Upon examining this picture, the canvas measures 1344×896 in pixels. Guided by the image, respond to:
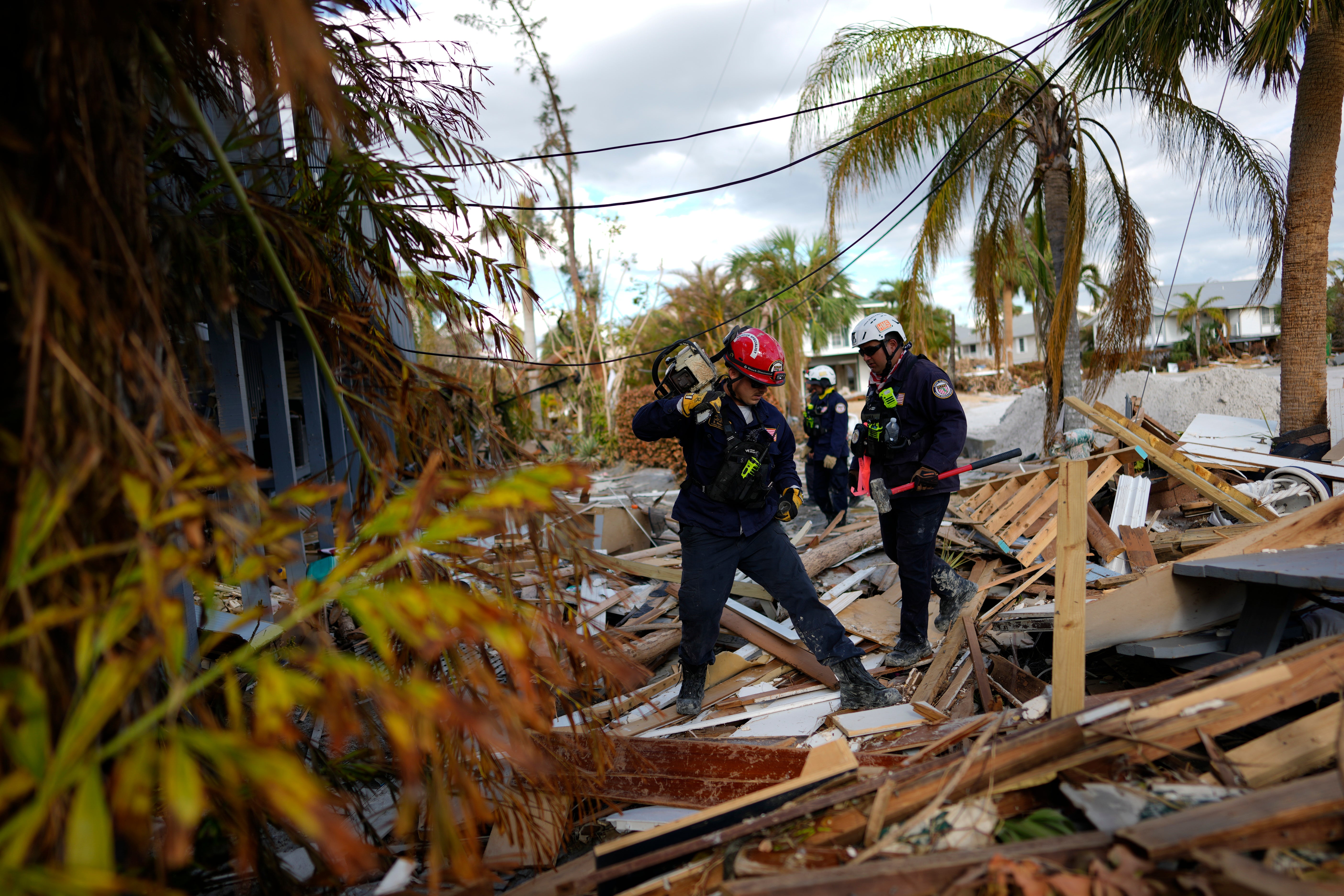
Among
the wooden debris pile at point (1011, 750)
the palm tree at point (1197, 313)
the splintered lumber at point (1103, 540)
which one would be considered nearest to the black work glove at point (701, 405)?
the wooden debris pile at point (1011, 750)

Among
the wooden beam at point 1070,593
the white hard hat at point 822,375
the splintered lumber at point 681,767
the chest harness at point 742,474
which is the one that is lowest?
the splintered lumber at point 681,767

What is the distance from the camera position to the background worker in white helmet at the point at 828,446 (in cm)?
816

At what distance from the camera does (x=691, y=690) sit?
4.03 meters

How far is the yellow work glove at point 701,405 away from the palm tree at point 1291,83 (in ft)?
19.5

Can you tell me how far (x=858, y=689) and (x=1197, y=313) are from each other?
40.6 m

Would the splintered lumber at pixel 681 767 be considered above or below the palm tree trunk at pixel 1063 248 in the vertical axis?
below

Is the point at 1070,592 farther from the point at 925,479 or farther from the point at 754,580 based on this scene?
the point at 754,580

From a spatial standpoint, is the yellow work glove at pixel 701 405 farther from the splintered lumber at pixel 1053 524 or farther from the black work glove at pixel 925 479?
the splintered lumber at pixel 1053 524

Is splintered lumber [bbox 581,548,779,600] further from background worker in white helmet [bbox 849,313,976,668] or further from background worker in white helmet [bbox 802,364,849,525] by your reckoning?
background worker in white helmet [bbox 802,364,849,525]

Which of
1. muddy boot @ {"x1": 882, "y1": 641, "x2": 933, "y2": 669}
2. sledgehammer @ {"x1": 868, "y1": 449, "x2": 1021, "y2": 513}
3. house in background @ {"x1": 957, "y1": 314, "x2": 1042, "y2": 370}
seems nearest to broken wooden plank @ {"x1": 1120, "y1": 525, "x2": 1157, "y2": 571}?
sledgehammer @ {"x1": 868, "y1": 449, "x2": 1021, "y2": 513}

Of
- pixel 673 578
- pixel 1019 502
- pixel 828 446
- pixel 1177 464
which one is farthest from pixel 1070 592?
pixel 828 446

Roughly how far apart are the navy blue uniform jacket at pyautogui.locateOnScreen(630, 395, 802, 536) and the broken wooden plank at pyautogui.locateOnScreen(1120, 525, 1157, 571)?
2.87 metres

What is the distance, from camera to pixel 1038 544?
5.32m

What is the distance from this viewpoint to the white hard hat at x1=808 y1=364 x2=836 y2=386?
8805 millimetres
